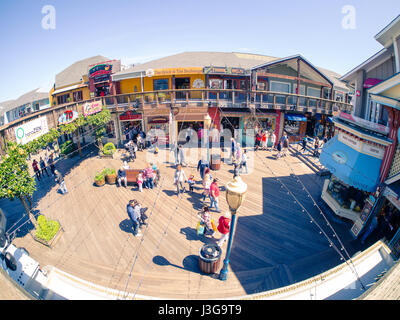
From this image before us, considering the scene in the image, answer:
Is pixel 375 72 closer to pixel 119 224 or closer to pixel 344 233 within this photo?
pixel 344 233

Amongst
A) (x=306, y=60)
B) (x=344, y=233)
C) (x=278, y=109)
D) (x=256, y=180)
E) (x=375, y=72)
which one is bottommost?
(x=344, y=233)

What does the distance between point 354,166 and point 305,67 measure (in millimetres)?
14158

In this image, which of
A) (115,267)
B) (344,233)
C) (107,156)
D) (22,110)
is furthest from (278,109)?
(22,110)

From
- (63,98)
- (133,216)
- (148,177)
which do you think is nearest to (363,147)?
(133,216)

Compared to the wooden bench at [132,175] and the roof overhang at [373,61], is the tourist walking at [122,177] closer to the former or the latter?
the wooden bench at [132,175]

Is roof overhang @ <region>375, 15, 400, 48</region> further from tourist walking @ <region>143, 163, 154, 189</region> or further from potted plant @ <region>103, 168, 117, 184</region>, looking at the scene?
potted plant @ <region>103, 168, 117, 184</region>

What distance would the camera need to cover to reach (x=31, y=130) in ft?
34.9

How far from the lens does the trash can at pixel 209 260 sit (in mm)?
6535

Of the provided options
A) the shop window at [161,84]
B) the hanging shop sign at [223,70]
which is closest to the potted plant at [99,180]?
the shop window at [161,84]

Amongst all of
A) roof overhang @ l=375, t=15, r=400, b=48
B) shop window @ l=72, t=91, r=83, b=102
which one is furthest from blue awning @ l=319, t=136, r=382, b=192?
shop window @ l=72, t=91, r=83, b=102
